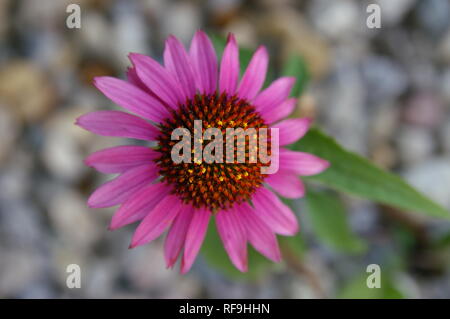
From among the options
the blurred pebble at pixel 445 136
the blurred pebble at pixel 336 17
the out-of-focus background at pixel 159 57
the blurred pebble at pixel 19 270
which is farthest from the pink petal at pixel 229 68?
the blurred pebble at pixel 445 136

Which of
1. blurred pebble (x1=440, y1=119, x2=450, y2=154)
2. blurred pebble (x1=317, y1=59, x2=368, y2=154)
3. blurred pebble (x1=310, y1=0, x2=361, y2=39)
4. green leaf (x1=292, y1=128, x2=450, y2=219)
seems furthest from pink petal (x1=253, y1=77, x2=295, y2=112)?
blurred pebble (x1=440, y1=119, x2=450, y2=154)

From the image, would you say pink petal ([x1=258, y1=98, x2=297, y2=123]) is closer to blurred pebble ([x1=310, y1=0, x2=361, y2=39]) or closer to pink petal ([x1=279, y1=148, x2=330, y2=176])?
pink petal ([x1=279, y1=148, x2=330, y2=176])

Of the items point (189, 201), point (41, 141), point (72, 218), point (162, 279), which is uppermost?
point (41, 141)

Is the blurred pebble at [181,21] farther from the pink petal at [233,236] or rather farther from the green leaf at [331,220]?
the pink petal at [233,236]

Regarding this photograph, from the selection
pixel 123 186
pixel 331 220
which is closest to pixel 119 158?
pixel 123 186
